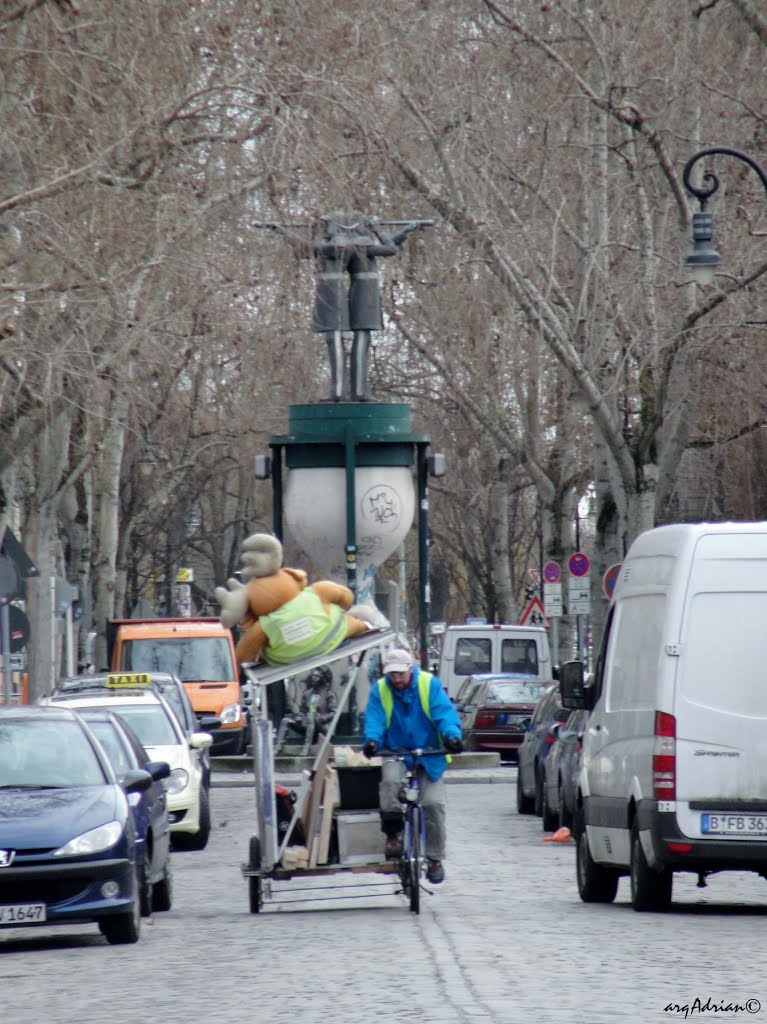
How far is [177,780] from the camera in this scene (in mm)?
20375

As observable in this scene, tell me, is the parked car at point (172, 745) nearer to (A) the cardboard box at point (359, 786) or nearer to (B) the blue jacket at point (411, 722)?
(A) the cardboard box at point (359, 786)

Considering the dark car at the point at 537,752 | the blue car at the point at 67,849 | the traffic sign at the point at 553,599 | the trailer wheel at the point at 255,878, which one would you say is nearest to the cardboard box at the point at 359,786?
the trailer wheel at the point at 255,878

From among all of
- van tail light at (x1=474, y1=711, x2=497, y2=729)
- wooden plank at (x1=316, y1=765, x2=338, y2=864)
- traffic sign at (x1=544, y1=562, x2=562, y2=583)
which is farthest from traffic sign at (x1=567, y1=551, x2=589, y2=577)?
wooden plank at (x1=316, y1=765, x2=338, y2=864)

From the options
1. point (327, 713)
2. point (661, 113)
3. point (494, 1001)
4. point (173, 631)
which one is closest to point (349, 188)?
point (661, 113)

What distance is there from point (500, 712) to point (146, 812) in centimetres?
2189

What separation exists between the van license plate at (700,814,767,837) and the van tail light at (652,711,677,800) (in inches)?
9.6

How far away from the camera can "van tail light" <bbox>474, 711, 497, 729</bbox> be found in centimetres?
3612

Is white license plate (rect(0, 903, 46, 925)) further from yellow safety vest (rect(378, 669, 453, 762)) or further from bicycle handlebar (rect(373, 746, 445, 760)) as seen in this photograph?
yellow safety vest (rect(378, 669, 453, 762))

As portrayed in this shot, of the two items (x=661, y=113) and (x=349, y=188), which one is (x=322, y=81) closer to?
(x=349, y=188)

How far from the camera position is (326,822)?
14.0 metres

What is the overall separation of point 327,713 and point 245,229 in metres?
8.85

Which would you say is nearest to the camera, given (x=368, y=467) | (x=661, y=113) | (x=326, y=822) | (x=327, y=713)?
(x=326, y=822)

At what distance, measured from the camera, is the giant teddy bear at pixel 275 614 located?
1370cm

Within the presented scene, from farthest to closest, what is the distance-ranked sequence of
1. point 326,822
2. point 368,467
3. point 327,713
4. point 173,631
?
point 173,631
point 368,467
point 327,713
point 326,822
